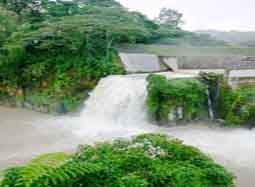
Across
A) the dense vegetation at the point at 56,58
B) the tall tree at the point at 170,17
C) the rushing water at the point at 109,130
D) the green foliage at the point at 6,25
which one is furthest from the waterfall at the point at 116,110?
the tall tree at the point at 170,17

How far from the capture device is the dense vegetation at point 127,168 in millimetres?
1910

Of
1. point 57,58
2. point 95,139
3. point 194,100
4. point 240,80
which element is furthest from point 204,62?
point 95,139

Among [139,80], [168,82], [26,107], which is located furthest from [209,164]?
[26,107]

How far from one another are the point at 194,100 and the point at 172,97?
0.60 metres

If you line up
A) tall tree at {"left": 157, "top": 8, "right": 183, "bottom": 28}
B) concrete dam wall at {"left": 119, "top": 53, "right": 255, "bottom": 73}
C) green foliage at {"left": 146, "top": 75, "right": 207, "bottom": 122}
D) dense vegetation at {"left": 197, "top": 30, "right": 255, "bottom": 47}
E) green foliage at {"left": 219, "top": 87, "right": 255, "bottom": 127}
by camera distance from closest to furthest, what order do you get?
green foliage at {"left": 219, "top": 87, "right": 255, "bottom": 127}
green foliage at {"left": 146, "top": 75, "right": 207, "bottom": 122}
concrete dam wall at {"left": 119, "top": 53, "right": 255, "bottom": 73}
dense vegetation at {"left": 197, "top": 30, "right": 255, "bottom": 47}
tall tree at {"left": 157, "top": 8, "right": 183, "bottom": 28}

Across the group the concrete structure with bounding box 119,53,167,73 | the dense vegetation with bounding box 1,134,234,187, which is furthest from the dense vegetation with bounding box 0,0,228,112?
the dense vegetation with bounding box 1,134,234,187

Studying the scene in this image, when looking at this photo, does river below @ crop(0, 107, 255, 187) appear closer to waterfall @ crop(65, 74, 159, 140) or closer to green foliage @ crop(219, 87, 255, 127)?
waterfall @ crop(65, 74, 159, 140)

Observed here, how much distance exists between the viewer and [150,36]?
569 inches

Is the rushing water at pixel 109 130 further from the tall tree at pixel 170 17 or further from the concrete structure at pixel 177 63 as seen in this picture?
the tall tree at pixel 170 17

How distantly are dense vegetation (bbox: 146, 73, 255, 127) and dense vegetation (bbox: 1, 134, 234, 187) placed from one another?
6.06 m

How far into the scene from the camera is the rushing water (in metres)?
6.96

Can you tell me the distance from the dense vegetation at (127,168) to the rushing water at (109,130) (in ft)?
11.1

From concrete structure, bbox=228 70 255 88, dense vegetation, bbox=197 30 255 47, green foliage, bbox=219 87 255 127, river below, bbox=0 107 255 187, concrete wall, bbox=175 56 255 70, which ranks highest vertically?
dense vegetation, bbox=197 30 255 47

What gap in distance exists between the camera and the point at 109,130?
8.77 metres
